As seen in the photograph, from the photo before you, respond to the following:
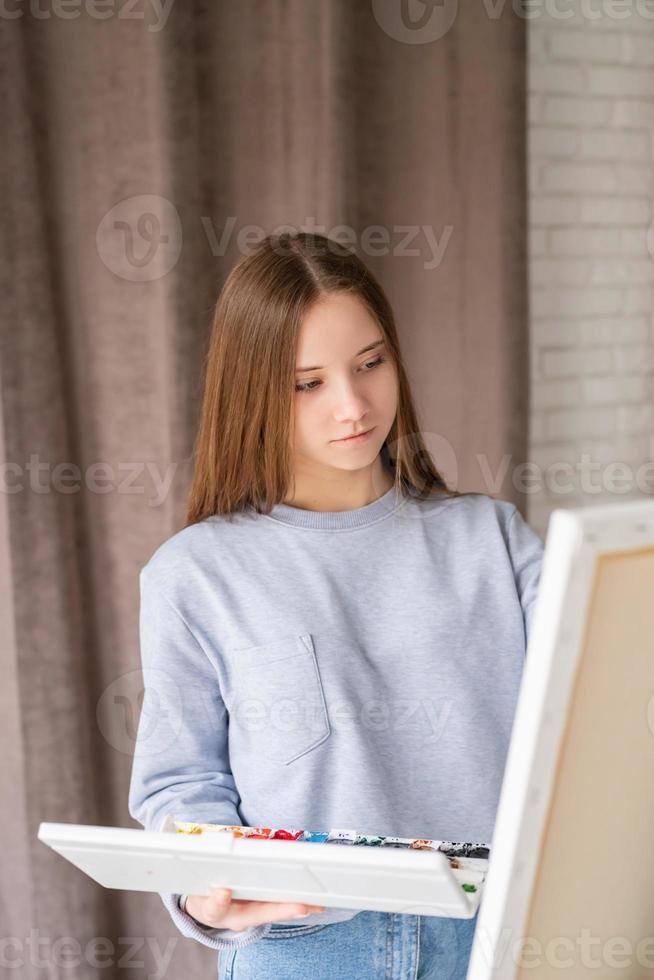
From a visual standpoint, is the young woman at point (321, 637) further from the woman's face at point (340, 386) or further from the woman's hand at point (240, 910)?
the woman's hand at point (240, 910)

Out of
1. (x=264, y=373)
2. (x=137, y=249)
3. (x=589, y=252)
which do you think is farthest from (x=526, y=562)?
(x=589, y=252)

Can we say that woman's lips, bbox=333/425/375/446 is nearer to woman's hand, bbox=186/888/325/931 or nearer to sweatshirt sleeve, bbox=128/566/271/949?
sweatshirt sleeve, bbox=128/566/271/949

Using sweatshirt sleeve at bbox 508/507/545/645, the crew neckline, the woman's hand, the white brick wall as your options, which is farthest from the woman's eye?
the white brick wall

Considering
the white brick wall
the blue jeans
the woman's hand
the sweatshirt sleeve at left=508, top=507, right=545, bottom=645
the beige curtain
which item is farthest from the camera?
the white brick wall

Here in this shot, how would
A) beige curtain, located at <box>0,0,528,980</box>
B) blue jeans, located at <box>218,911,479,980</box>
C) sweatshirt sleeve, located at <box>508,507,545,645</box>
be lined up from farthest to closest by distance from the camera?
beige curtain, located at <box>0,0,528,980</box>
sweatshirt sleeve, located at <box>508,507,545,645</box>
blue jeans, located at <box>218,911,479,980</box>

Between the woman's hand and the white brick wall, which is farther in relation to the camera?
the white brick wall

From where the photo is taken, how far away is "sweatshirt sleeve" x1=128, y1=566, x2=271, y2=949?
1059 millimetres

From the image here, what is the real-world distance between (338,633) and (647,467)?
166cm

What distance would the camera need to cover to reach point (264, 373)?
43.0 inches

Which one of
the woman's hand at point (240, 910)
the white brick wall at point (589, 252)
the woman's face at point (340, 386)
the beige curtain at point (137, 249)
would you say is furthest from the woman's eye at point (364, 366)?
the white brick wall at point (589, 252)

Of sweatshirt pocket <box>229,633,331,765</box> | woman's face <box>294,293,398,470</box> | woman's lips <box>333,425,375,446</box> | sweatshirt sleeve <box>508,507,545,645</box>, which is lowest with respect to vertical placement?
sweatshirt pocket <box>229,633,331,765</box>

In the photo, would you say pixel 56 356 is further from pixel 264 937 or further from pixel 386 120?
pixel 264 937

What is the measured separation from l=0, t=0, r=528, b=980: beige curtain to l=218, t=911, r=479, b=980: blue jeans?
0.88 m

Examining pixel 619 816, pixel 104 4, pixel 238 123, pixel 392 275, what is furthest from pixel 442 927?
pixel 104 4
